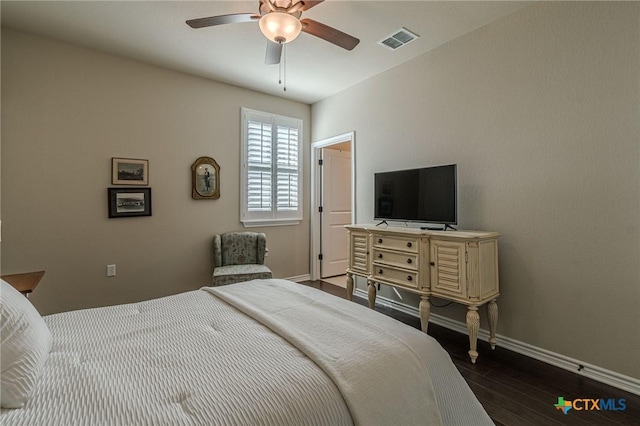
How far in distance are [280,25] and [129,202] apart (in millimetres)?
2514

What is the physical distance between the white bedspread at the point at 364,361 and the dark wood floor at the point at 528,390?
0.99m

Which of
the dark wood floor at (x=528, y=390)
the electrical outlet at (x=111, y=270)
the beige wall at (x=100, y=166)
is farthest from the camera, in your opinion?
the electrical outlet at (x=111, y=270)

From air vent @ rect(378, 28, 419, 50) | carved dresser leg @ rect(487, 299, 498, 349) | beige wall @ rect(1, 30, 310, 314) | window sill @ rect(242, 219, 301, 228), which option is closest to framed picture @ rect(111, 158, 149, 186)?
beige wall @ rect(1, 30, 310, 314)

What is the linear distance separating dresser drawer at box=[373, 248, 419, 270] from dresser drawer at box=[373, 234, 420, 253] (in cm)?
5

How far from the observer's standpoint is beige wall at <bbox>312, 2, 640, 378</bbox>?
1986mm

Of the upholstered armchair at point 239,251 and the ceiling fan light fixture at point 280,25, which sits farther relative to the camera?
the upholstered armchair at point 239,251

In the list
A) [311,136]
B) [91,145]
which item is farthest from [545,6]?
[91,145]

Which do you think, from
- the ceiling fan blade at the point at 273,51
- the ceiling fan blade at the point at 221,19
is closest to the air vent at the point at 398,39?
the ceiling fan blade at the point at 273,51

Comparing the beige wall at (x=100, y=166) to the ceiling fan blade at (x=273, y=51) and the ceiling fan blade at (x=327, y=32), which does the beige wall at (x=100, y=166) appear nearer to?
the ceiling fan blade at (x=273, y=51)

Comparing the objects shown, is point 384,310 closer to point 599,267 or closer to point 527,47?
point 599,267

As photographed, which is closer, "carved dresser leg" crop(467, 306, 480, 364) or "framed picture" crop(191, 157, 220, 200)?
"carved dresser leg" crop(467, 306, 480, 364)

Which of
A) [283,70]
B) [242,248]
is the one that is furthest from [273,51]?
[242,248]

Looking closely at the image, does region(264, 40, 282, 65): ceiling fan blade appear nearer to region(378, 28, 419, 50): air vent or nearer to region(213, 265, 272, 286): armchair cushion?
region(378, 28, 419, 50): air vent

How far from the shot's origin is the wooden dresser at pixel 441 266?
2293 millimetres
